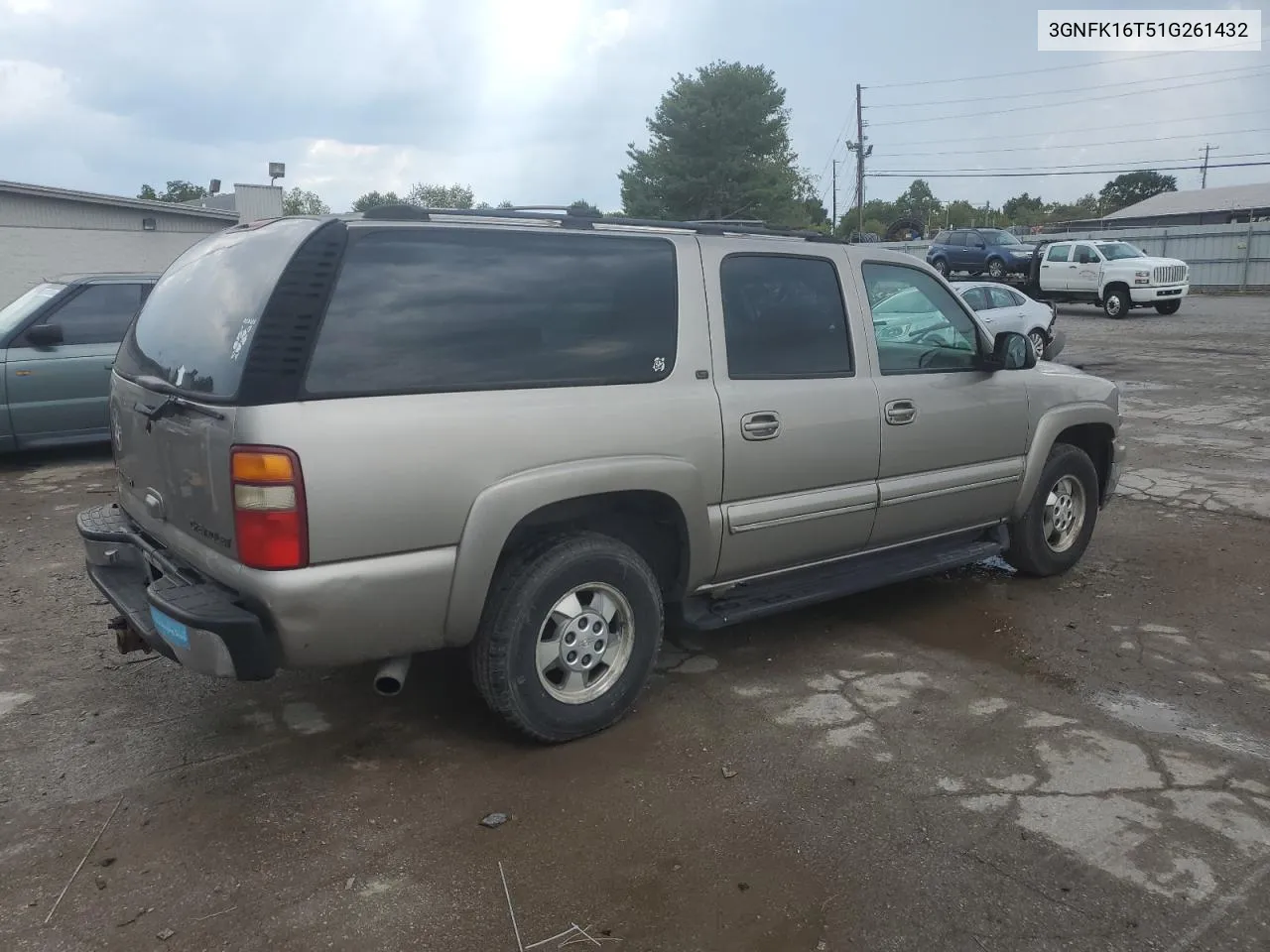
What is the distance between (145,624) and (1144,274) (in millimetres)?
25273

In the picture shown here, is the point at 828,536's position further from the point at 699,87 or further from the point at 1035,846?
the point at 699,87

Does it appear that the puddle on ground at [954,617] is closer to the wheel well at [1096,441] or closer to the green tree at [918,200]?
the wheel well at [1096,441]

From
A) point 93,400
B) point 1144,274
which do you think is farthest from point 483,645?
point 1144,274

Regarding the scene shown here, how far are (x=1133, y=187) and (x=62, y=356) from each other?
92.0 metres

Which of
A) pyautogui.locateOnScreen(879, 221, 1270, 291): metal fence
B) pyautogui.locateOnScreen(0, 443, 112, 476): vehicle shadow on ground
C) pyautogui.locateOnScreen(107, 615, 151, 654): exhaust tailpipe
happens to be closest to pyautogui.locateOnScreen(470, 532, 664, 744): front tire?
pyautogui.locateOnScreen(107, 615, 151, 654): exhaust tailpipe

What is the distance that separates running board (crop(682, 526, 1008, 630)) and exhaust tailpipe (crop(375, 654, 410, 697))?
4.02ft

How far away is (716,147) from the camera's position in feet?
149

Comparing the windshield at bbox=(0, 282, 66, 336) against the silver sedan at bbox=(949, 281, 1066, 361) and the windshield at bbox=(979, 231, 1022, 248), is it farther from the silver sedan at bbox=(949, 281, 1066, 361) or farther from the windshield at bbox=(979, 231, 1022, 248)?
the windshield at bbox=(979, 231, 1022, 248)

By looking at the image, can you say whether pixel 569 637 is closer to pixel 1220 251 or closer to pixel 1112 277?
pixel 1112 277

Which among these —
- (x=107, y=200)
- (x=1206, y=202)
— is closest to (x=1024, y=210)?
(x=1206, y=202)

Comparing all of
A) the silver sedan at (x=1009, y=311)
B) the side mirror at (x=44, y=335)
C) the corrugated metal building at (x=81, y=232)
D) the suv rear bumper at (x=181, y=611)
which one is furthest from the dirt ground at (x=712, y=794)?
the corrugated metal building at (x=81, y=232)

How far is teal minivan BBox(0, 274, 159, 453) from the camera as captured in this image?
8.68 metres

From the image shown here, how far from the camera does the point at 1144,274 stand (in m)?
24.0

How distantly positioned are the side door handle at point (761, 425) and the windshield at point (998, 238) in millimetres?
27733
